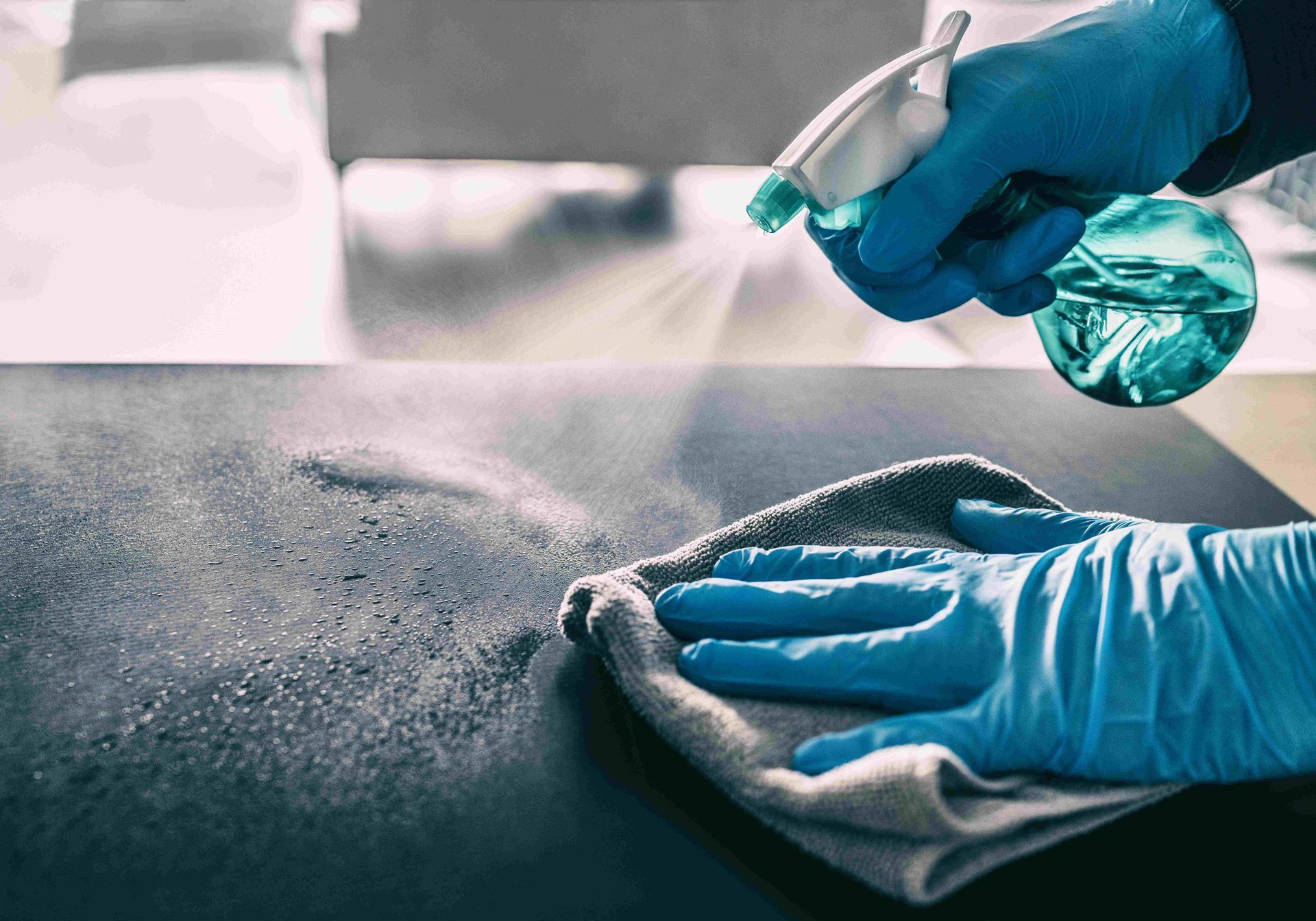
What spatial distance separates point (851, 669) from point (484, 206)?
8.42 feet

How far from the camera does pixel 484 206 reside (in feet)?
9.49

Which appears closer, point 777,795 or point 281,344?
point 777,795

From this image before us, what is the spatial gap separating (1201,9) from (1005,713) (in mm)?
719

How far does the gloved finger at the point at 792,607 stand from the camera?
2.04 ft

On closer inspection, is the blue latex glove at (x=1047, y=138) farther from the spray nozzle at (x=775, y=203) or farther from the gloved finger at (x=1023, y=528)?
the gloved finger at (x=1023, y=528)

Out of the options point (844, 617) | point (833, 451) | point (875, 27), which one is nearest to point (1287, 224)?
point (875, 27)

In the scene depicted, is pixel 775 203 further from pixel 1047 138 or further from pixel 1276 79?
pixel 1276 79

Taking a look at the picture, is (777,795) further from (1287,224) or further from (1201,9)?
(1287,224)

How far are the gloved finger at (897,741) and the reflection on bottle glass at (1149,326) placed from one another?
42 centimetres

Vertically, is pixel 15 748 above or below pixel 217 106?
above

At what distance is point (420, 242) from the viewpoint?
99.7 inches

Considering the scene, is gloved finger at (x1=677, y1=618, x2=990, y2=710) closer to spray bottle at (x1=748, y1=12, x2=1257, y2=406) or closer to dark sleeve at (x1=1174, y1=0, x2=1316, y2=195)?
spray bottle at (x1=748, y1=12, x2=1257, y2=406)

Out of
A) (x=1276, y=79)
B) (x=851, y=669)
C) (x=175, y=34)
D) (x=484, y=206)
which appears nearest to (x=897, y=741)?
(x=851, y=669)

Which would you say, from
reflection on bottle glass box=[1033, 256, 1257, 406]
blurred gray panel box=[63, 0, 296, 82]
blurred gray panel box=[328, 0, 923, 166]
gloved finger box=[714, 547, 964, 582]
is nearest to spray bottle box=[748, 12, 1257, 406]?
reflection on bottle glass box=[1033, 256, 1257, 406]
